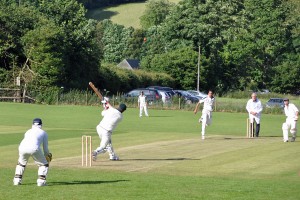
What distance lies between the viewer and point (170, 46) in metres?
100

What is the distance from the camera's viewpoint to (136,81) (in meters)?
85.9

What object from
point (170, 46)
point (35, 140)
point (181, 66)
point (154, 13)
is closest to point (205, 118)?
point (35, 140)

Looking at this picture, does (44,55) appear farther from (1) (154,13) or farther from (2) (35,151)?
(1) (154,13)

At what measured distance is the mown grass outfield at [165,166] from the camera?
1736 cm

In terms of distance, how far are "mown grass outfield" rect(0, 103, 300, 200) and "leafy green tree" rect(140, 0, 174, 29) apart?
395 feet

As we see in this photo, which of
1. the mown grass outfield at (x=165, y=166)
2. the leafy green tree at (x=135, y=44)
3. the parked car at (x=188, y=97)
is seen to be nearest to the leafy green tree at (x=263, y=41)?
the leafy green tree at (x=135, y=44)

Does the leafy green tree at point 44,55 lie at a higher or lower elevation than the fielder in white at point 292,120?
higher

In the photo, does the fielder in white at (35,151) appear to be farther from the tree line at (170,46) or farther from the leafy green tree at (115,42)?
the leafy green tree at (115,42)

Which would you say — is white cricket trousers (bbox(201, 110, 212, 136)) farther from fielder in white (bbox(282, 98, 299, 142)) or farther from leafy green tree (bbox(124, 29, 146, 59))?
leafy green tree (bbox(124, 29, 146, 59))

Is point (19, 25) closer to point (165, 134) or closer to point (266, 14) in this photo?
point (165, 134)

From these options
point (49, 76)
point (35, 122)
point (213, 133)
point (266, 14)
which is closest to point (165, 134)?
point (213, 133)

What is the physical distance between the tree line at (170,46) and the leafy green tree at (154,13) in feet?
59.4

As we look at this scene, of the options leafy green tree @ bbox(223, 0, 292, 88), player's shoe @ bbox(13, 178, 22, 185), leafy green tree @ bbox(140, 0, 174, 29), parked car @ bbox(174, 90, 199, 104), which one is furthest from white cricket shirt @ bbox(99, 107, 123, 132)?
leafy green tree @ bbox(140, 0, 174, 29)

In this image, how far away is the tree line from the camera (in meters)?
68.9
